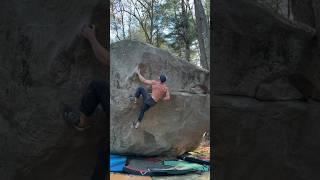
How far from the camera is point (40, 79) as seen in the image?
243 centimetres

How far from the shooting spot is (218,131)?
2418 millimetres

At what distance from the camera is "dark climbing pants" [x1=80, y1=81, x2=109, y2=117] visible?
251 cm

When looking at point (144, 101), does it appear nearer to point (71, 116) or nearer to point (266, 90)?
point (71, 116)

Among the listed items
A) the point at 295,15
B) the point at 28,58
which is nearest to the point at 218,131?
the point at 295,15

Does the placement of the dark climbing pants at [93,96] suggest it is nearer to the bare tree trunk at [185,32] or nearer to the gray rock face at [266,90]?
the gray rock face at [266,90]

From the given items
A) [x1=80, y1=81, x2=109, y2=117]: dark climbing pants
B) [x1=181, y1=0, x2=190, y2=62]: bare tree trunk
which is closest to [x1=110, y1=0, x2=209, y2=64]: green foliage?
[x1=181, y1=0, x2=190, y2=62]: bare tree trunk

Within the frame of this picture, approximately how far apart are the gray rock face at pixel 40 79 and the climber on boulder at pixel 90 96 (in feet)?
0.10

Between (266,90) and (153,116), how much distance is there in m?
5.59

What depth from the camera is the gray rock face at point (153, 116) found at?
25.7 feet

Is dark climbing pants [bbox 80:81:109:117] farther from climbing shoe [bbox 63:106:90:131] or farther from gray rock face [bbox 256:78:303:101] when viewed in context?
gray rock face [bbox 256:78:303:101]

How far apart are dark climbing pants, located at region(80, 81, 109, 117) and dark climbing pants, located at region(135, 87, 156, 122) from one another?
4930 millimetres

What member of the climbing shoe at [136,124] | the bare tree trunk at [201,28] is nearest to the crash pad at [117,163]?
the climbing shoe at [136,124]

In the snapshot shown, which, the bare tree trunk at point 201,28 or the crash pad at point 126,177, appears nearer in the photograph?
the crash pad at point 126,177

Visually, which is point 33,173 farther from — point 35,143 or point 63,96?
point 63,96
